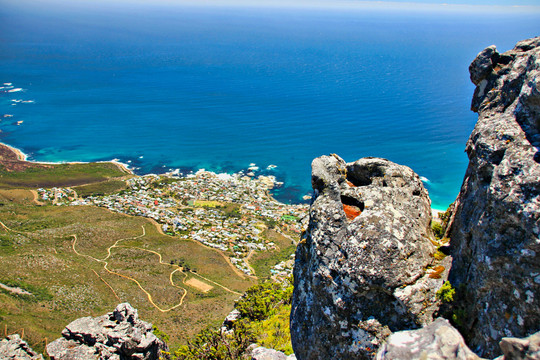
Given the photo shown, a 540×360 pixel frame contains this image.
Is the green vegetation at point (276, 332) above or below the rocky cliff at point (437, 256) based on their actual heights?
below

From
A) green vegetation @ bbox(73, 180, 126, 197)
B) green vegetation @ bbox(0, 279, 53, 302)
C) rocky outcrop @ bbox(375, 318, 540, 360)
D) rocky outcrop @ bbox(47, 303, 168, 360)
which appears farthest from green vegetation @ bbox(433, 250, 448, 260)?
green vegetation @ bbox(73, 180, 126, 197)

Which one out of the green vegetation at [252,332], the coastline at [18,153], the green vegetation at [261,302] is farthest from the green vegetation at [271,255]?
the coastline at [18,153]

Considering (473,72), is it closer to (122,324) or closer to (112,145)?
(122,324)

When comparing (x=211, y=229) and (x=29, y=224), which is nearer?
(x=29, y=224)

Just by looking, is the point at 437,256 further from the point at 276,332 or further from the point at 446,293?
the point at 276,332

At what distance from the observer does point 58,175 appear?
9019 centimetres

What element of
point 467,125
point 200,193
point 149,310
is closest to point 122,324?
point 149,310

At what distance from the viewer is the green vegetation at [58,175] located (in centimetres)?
8400

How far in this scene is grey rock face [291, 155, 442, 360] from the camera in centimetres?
1020

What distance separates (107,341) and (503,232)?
26.7 meters

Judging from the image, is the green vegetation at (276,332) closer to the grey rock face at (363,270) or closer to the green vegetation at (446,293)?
the grey rock face at (363,270)

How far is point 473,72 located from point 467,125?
11445 cm

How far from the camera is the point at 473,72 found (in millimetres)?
14945

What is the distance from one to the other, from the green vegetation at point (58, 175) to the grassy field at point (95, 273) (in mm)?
22261
